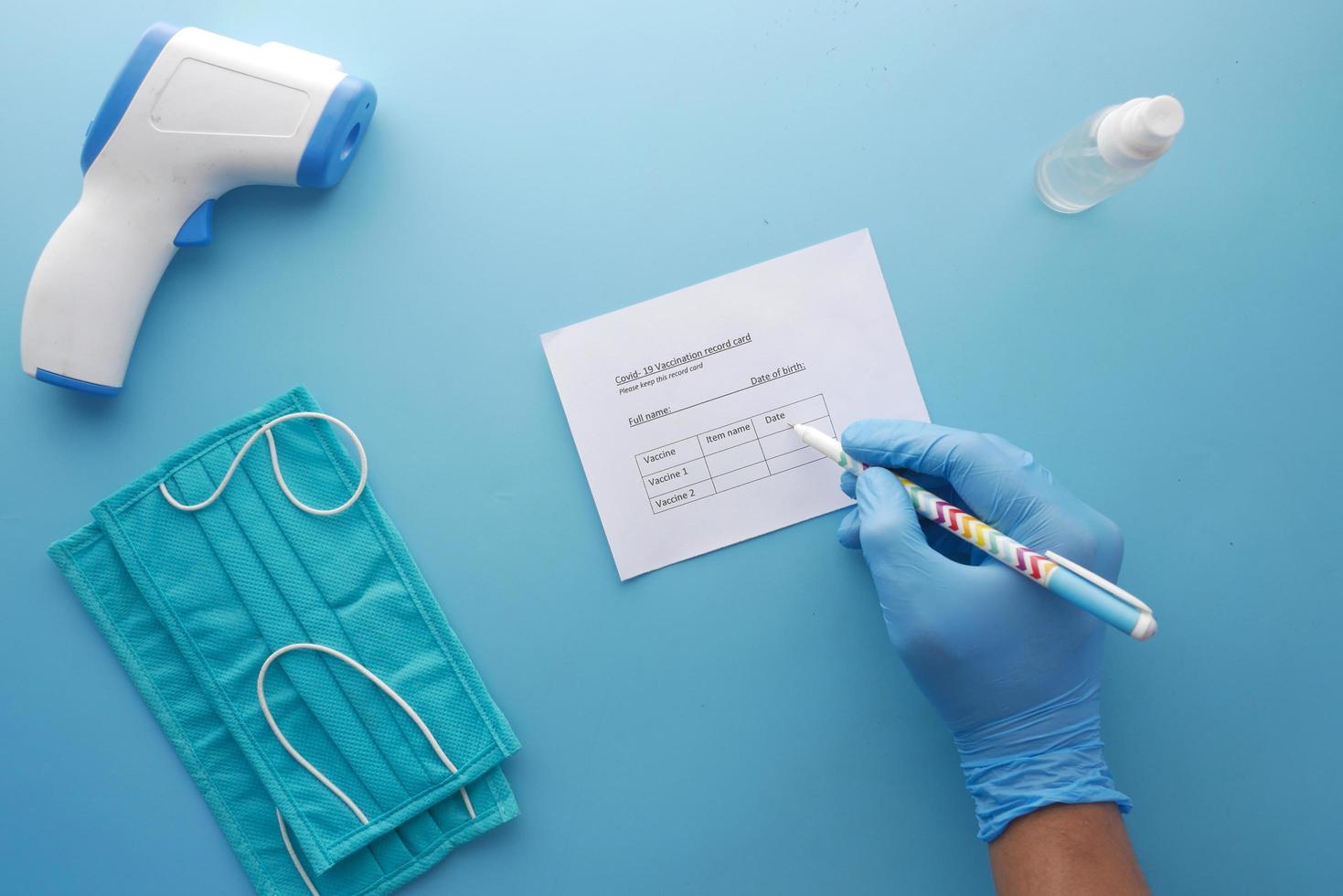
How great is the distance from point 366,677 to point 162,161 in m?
0.54

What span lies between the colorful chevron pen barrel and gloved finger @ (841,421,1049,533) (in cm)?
2

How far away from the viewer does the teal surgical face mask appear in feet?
2.64

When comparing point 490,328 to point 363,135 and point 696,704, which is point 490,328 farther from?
point 696,704

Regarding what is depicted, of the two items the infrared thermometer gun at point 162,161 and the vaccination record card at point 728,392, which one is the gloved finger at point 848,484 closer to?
the vaccination record card at point 728,392

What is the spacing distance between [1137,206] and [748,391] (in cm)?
44

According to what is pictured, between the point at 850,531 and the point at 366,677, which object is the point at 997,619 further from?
the point at 366,677

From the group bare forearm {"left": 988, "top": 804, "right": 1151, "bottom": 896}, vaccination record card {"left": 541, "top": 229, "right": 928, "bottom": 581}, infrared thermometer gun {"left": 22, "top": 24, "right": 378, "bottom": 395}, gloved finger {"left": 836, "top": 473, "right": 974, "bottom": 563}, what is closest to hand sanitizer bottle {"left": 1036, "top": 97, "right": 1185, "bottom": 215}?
vaccination record card {"left": 541, "top": 229, "right": 928, "bottom": 581}

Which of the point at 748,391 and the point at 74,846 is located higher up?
the point at 748,391

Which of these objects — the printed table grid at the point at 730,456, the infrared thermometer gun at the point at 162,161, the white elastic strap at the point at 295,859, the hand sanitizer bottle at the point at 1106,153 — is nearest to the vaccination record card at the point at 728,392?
the printed table grid at the point at 730,456

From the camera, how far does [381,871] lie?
817 mm

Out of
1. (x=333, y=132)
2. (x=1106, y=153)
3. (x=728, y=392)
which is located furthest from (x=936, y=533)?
(x=333, y=132)

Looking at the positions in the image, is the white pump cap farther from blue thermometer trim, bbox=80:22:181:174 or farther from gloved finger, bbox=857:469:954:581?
blue thermometer trim, bbox=80:22:181:174

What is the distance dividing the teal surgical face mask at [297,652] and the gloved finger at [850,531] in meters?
0.39

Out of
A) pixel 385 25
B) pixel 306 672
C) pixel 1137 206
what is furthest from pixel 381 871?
pixel 1137 206
